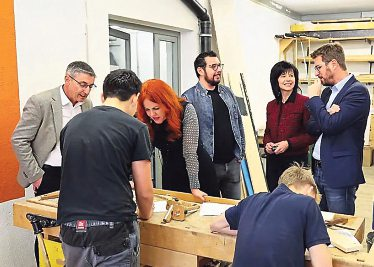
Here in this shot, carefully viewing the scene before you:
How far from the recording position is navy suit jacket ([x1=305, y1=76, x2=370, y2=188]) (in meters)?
2.44

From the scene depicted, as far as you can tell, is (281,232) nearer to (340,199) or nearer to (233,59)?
(340,199)

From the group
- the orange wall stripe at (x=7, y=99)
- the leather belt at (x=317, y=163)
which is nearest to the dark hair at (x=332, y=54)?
the leather belt at (x=317, y=163)

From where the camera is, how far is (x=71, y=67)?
2.47 metres

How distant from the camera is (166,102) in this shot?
2324 mm

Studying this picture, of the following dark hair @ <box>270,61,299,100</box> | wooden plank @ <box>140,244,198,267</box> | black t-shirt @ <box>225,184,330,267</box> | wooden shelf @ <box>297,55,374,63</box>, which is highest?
wooden shelf @ <box>297,55,374,63</box>

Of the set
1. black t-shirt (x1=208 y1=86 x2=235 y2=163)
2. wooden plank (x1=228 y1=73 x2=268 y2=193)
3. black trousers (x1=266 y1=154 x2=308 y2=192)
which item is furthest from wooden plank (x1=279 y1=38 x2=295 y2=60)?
black t-shirt (x1=208 y1=86 x2=235 y2=163)

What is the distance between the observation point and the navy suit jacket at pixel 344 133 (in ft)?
8.01

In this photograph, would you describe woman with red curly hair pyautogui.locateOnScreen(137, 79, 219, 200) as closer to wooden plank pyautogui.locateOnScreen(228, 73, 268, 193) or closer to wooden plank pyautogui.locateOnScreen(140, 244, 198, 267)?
wooden plank pyautogui.locateOnScreen(140, 244, 198, 267)

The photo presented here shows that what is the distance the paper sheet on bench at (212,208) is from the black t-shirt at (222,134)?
2.60ft

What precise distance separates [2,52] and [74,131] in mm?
1166

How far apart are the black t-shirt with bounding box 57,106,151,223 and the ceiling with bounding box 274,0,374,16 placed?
518 cm

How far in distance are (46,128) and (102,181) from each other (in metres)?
1.07

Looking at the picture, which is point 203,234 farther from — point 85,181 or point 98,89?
point 98,89

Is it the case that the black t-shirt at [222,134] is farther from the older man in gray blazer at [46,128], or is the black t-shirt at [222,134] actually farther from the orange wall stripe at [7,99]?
the orange wall stripe at [7,99]
